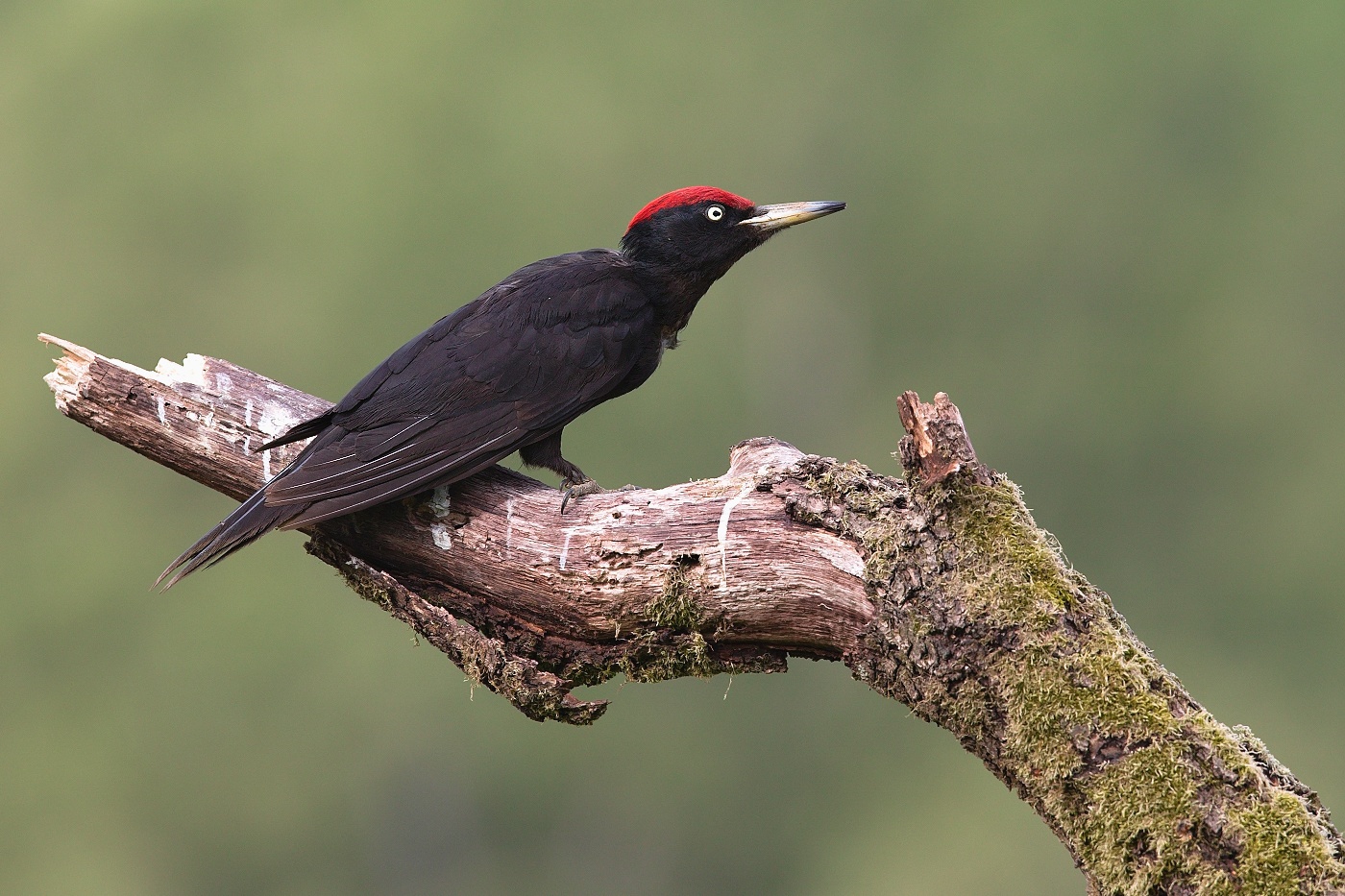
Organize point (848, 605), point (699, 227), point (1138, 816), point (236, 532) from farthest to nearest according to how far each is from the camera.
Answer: point (699, 227) → point (236, 532) → point (848, 605) → point (1138, 816)

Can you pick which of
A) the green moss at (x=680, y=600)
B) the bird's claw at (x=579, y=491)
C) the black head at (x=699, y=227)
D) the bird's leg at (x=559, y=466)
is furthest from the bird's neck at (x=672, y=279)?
the green moss at (x=680, y=600)

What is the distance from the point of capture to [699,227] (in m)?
4.86

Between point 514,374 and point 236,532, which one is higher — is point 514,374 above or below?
above

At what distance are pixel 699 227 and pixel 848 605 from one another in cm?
191

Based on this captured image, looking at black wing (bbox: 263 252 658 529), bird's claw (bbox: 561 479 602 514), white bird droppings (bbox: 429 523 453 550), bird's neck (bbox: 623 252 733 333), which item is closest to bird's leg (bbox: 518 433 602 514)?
bird's claw (bbox: 561 479 602 514)

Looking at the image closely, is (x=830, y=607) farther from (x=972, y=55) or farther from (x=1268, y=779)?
(x=972, y=55)

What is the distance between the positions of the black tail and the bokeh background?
16461 millimetres

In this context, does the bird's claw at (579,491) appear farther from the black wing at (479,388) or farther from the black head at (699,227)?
the black head at (699,227)

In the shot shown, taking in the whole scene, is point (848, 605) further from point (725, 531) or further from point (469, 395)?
point (469, 395)

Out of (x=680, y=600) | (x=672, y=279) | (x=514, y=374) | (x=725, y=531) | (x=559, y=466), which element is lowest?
(x=680, y=600)

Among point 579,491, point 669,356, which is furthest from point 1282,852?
point 669,356

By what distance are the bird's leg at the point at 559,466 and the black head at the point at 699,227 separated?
2.78 ft

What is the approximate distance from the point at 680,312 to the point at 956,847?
61.3 ft

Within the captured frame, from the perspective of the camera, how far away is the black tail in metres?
4.03
